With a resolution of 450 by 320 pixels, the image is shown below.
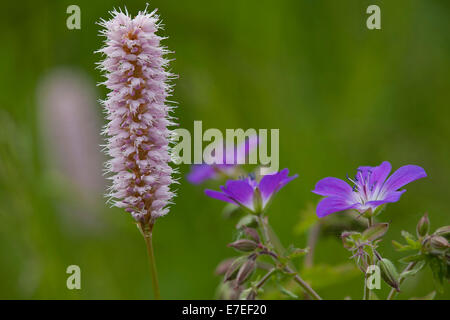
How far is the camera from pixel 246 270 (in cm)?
68

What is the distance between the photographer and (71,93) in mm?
1613

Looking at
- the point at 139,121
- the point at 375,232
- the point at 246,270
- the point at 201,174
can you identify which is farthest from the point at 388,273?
the point at 201,174

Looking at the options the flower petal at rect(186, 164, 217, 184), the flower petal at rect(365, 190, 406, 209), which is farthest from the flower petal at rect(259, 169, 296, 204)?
the flower petal at rect(186, 164, 217, 184)

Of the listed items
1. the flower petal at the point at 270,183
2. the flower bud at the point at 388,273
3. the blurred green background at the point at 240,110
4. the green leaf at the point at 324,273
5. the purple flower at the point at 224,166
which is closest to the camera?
the flower bud at the point at 388,273

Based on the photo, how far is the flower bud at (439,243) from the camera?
62cm

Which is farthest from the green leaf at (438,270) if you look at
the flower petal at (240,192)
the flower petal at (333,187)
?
the flower petal at (240,192)

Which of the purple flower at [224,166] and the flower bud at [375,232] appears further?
the purple flower at [224,166]

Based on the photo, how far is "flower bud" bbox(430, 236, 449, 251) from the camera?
617 mm

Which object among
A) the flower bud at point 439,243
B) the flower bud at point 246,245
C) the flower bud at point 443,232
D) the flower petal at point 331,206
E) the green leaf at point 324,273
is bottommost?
the green leaf at point 324,273

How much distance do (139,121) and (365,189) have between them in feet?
0.86

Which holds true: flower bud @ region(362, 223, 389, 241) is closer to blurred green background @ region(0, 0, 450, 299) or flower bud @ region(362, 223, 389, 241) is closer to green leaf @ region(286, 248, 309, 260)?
green leaf @ region(286, 248, 309, 260)

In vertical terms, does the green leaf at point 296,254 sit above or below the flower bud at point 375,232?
below

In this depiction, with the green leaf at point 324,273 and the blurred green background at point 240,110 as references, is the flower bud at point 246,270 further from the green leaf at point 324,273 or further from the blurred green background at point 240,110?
the blurred green background at point 240,110
